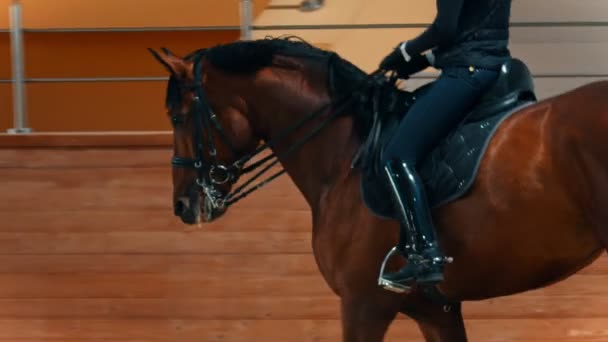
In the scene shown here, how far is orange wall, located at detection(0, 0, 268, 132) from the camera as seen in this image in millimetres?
6633

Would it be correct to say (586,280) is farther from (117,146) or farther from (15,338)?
(15,338)

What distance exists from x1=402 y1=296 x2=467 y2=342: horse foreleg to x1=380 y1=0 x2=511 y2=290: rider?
494mm

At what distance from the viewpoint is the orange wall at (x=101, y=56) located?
6.63m

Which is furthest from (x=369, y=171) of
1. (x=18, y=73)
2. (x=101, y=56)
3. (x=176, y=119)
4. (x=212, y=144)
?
(x=101, y=56)

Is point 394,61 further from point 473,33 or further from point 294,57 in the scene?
point 294,57

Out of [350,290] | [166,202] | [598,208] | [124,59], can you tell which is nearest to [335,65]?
[350,290]

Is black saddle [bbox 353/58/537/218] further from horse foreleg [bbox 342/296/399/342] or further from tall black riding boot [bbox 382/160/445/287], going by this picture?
horse foreleg [bbox 342/296/399/342]

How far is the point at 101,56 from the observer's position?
6.75 m

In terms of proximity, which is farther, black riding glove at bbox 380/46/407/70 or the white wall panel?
the white wall panel

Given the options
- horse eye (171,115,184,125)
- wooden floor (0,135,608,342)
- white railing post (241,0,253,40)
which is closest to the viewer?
horse eye (171,115,184,125)

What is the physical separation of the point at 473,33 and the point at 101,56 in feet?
12.4

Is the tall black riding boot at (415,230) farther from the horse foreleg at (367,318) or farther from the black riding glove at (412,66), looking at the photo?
the black riding glove at (412,66)

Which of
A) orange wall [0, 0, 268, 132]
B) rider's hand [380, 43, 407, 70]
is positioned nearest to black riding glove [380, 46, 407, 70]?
rider's hand [380, 43, 407, 70]

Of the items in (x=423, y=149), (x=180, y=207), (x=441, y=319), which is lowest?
(x=441, y=319)
